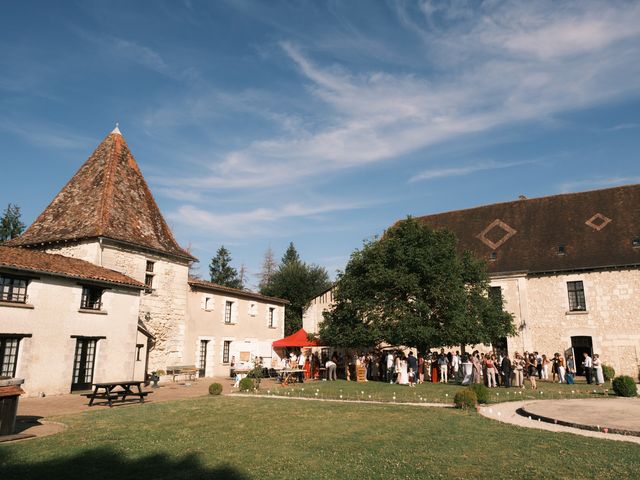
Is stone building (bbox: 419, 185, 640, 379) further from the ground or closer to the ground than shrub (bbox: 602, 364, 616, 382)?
further from the ground

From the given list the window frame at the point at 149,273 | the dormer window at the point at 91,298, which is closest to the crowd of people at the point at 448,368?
the window frame at the point at 149,273

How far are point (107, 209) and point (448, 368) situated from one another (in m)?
18.2

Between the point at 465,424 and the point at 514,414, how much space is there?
8.94 ft

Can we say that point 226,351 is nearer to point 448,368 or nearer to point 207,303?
point 207,303

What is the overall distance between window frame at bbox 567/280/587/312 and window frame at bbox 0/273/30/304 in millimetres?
26980

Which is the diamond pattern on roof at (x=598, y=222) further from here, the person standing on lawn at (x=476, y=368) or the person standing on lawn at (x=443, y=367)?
the person standing on lawn at (x=476, y=368)

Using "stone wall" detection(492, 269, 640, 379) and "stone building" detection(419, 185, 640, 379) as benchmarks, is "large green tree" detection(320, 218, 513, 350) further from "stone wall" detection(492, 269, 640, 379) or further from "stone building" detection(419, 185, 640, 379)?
"stone building" detection(419, 185, 640, 379)

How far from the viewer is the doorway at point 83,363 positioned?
1712 centimetres

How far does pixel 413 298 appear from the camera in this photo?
2238cm

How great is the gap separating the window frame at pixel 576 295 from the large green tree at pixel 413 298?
5121 mm

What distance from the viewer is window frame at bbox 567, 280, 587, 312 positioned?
87.3 feet

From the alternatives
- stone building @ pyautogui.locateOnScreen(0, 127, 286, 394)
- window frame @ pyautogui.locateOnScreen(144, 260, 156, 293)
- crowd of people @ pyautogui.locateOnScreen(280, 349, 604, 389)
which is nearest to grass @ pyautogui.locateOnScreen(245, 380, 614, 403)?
crowd of people @ pyautogui.locateOnScreen(280, 349, 604, 389)

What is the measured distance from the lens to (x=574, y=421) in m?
9.93

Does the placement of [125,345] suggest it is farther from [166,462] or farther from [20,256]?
[166,462]
